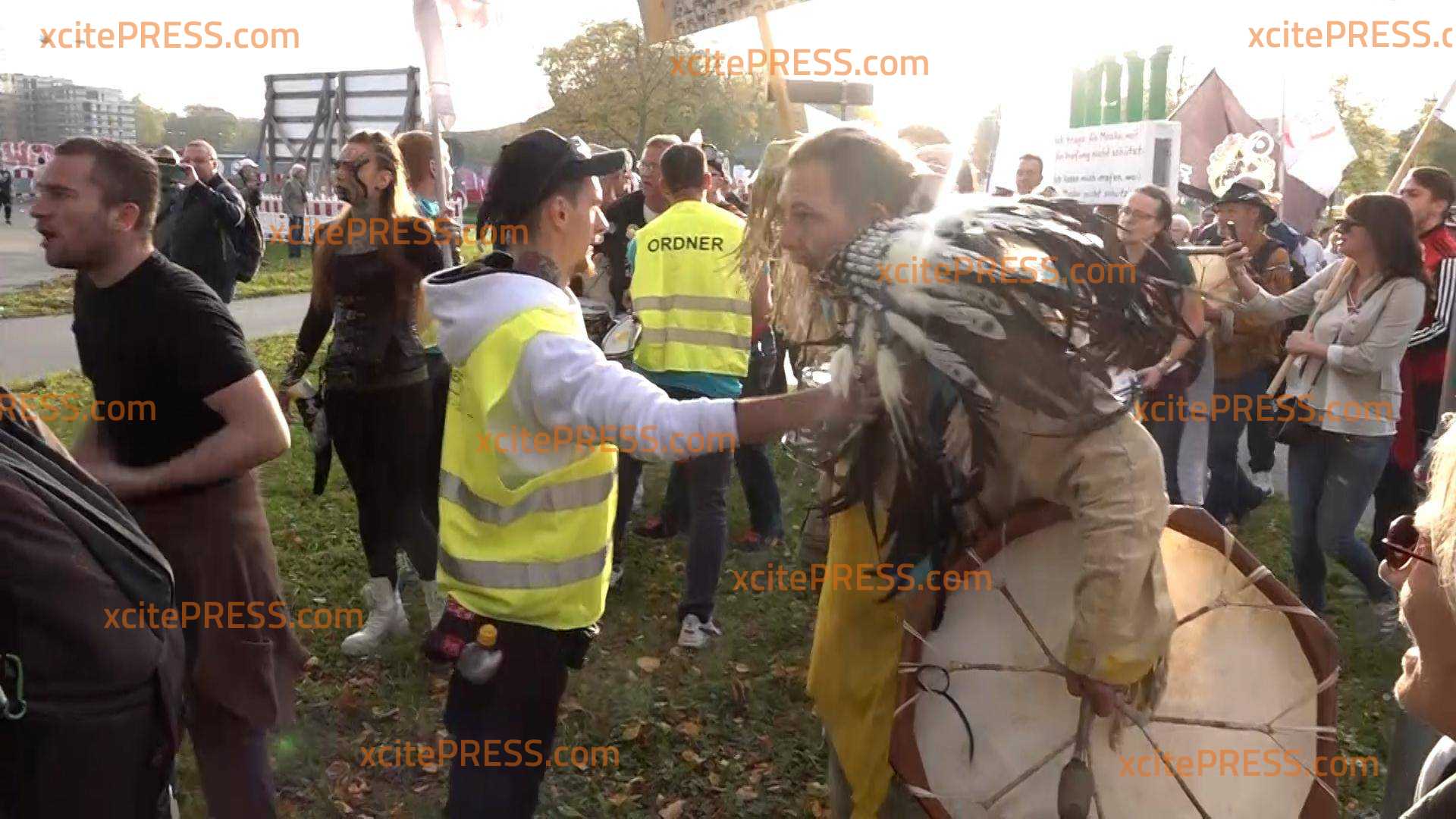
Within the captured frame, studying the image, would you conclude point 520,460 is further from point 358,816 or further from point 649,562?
point 649,562

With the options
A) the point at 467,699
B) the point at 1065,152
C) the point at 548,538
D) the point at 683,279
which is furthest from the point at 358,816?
the point at 1065,152

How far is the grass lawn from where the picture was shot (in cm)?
374

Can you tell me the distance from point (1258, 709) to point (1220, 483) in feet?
14.8

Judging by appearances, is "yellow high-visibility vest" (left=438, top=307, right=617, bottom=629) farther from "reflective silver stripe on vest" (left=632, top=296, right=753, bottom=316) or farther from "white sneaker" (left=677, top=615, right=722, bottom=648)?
"reflective silver stripe on vest" (left=632, top=296, right=753, bottom=316)

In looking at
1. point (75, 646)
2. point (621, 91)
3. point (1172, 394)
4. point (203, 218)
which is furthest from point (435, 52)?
point (621, 91)

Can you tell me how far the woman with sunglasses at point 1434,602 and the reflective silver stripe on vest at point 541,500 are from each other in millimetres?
1499

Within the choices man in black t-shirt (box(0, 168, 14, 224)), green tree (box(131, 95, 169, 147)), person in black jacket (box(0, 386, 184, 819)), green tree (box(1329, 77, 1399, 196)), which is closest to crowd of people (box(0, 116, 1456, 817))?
person in black jacket (box(0, 386, 184, 819))

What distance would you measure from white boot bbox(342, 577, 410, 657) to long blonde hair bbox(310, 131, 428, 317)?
125cm

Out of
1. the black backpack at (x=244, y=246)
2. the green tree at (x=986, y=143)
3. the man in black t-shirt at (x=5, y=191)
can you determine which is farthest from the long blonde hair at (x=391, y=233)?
the man in black t-shirt at (x=5, y=191)

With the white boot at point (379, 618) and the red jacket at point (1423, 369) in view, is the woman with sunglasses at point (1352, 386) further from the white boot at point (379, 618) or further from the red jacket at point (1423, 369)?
the white boot at point (379, 618)

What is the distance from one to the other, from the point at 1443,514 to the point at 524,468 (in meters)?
1.64

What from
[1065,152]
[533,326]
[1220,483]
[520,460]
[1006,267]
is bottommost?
[1220,483]

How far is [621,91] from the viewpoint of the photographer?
32.1 metres

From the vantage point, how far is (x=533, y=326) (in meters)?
2.25
